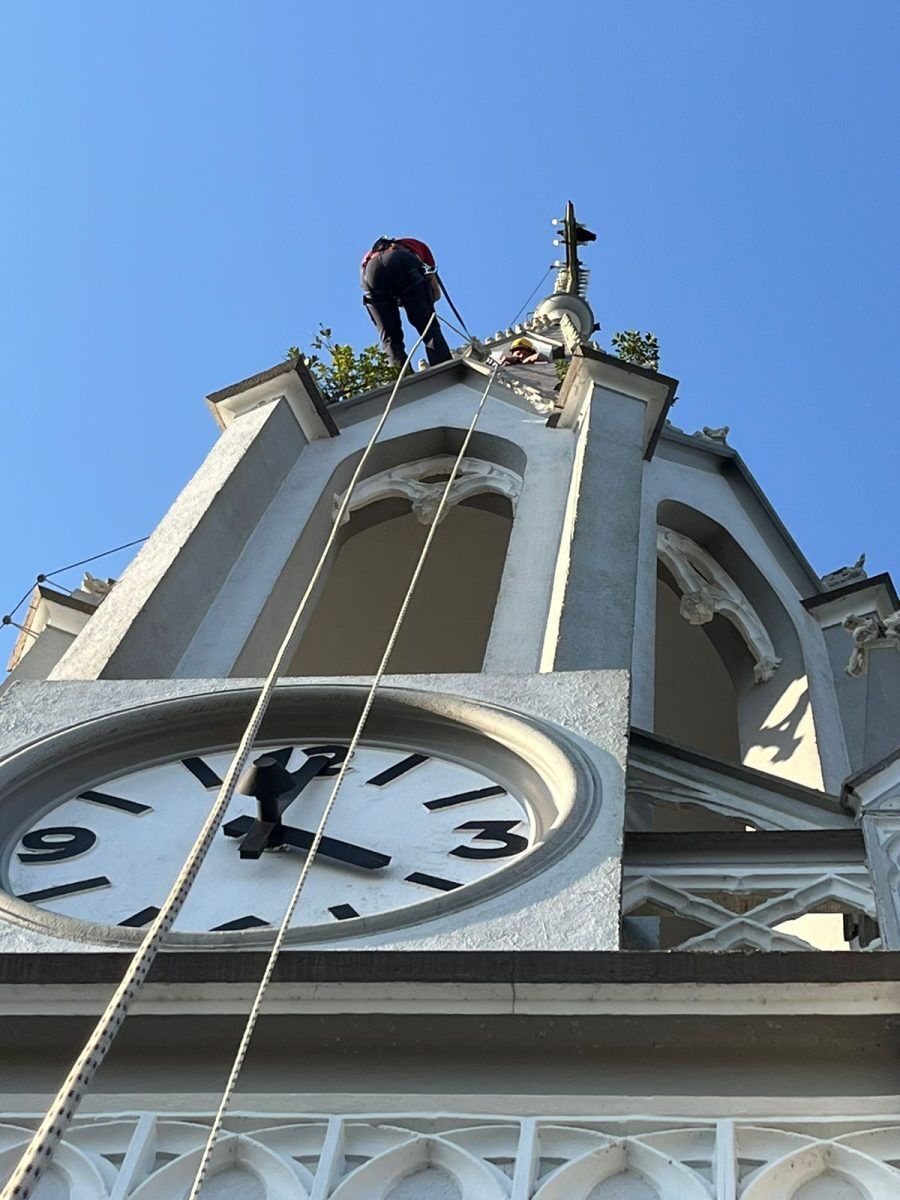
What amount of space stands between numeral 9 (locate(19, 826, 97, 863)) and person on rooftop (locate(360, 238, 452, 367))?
9.22 m

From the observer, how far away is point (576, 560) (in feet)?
33.1

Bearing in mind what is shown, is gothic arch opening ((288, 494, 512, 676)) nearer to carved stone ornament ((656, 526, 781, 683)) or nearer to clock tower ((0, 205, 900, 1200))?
carved stone ornament ((656, 526, 781, 683))

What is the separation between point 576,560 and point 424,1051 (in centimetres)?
482

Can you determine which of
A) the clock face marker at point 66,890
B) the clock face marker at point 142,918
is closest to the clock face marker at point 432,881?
the clock face marker at point 142,918

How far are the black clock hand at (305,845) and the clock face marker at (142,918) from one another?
0.36 m

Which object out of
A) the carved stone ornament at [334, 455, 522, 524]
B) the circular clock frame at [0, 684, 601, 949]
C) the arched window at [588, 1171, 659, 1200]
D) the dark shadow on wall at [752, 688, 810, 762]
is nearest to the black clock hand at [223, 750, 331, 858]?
the circular clock frame at [0, 684, 601, 949]

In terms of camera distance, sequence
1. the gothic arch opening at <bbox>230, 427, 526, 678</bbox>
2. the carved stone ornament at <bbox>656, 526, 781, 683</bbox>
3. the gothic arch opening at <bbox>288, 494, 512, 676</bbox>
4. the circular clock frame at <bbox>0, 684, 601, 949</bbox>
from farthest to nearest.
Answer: the gothic arch opening at <bbox>288, 494, 512, 676</bbox> < the gothic arch opening at <bbox>230, 427, 526, 678</bbox> < the carved stone ornament at <bbox>656, 526, 781, 683</bbox> < the circular clock frame at <bbox>0, 684, 601, 949</bbox>

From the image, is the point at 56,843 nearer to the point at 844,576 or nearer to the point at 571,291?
the point at 844,576

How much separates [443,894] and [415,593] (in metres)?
8.45

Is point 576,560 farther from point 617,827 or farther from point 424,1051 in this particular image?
point 424,1051

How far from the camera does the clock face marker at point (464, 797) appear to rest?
7383 millimetres

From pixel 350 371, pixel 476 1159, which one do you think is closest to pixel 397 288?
pixel 350 371

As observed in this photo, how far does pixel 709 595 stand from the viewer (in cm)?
1302

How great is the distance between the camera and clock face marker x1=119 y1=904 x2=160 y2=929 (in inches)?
259
